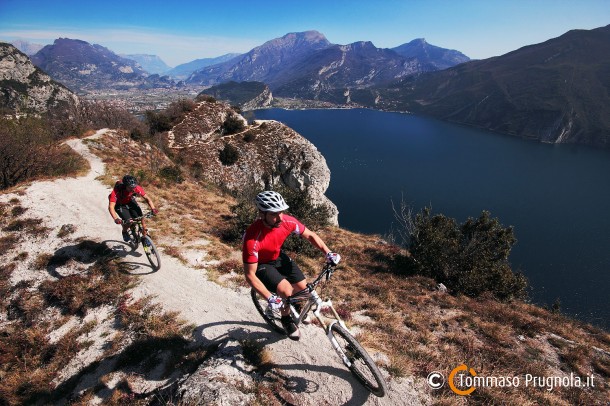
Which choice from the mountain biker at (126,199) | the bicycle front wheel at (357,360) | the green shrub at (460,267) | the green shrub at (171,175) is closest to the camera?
the bicycle front wheel at (357,360)

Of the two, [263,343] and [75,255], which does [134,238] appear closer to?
[75,255]

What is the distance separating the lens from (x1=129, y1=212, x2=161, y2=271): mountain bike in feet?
36.9

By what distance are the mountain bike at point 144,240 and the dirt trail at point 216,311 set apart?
0.36 m

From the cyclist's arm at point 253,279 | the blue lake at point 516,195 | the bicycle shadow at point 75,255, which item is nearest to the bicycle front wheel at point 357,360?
the cyclist's arm at point 253,279

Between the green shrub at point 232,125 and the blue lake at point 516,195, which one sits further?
the green shrub at point 232,125

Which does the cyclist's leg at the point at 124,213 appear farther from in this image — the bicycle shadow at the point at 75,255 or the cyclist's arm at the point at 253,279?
the cyclist's arm at the point at 253,279

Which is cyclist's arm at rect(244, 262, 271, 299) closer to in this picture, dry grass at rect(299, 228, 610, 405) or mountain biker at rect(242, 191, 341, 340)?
mountain biker at rect(242, 191, 341, 340)

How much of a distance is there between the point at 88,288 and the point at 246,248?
803 cm

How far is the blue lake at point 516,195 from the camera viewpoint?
56375 millimetres

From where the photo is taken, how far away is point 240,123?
62688mm

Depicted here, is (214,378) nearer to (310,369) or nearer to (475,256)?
(310,369)

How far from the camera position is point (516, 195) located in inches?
3674

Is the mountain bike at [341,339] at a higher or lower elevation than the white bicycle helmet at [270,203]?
lower

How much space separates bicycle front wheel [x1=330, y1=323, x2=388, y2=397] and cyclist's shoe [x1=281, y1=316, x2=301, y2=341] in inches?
49.4
